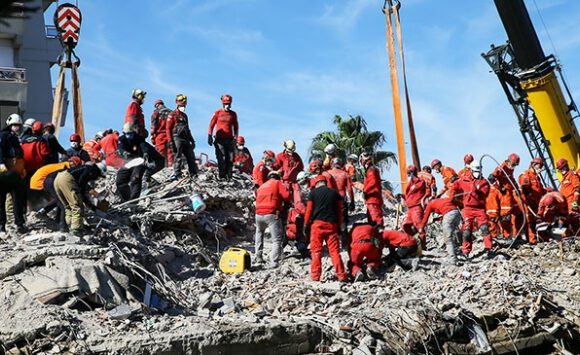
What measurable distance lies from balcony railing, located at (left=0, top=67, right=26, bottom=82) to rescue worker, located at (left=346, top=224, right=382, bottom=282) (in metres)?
18.8

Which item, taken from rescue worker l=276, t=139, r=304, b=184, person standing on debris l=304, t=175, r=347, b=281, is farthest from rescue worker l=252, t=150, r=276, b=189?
person standing on debris l=304, t=175, r=347, b=281

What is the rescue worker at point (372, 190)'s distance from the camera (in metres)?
14.9

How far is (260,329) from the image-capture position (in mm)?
10203

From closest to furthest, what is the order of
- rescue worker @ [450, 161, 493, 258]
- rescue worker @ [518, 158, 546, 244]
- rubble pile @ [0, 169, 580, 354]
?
rubble pile @ [0, 169, 580, 354], rescue worker @ [450, 161, 493, 258], rescue worker @ [518, 158, 546, 244]

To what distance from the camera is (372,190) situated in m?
15.0

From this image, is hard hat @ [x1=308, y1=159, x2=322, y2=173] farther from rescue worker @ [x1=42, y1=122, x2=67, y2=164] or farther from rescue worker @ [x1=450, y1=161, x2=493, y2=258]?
rescue worker @ [x1=42, y1=122, x2=67, y2=164]

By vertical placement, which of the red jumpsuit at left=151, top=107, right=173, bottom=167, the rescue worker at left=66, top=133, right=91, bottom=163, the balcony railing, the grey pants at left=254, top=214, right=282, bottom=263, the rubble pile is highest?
the balcony railing

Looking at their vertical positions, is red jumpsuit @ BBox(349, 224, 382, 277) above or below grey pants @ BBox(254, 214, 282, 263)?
below

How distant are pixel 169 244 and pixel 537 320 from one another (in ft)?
20.2

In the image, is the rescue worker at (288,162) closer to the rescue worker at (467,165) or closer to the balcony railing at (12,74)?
the rescue worker at (467,165)

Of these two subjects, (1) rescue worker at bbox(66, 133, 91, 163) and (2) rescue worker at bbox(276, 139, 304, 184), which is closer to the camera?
(1) rescue worker at bbox(66, 133, 91, 163)

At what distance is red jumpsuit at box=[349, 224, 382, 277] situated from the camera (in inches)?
512

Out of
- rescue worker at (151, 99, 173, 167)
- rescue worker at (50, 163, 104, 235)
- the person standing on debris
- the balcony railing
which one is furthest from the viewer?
the balcony railing

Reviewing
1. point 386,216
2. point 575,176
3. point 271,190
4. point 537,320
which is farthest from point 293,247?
point 575,176
